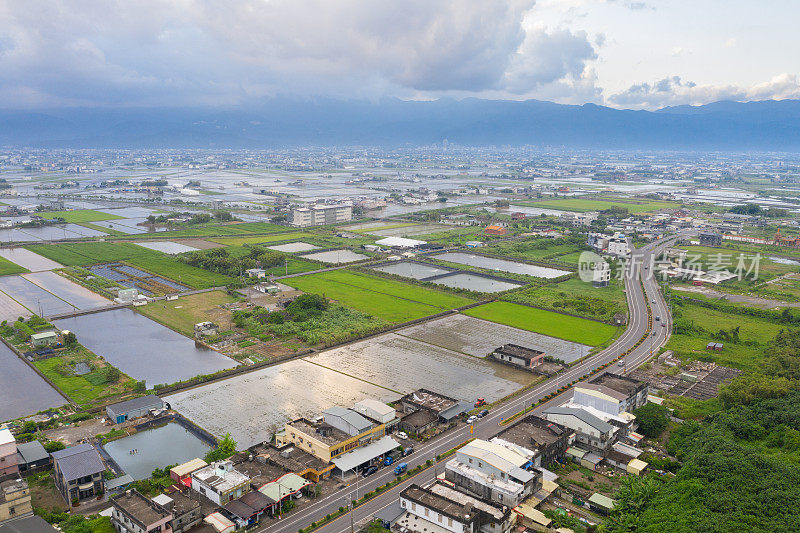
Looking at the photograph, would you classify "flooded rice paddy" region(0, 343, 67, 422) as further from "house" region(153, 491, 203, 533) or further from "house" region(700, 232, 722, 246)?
"house" region(700, 232, 722, 246)

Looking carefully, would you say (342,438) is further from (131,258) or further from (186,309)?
(131,258)

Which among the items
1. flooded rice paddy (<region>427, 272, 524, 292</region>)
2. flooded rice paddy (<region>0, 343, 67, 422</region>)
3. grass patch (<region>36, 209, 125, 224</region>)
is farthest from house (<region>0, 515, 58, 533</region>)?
grass patch (<region>36, 209, 125, 224</region>)

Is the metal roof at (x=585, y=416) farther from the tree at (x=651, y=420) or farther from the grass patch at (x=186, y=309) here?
the grass patch at (x=186, y=309)

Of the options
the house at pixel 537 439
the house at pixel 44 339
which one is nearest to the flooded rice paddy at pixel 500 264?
the house at pixel 537 439

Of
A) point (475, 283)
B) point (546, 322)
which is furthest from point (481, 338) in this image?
point (475, 283)

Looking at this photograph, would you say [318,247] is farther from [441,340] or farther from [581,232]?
[581,232]

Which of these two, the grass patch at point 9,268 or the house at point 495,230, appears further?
the house at point 495,230
